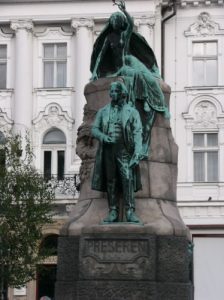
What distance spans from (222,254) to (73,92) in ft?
24.9

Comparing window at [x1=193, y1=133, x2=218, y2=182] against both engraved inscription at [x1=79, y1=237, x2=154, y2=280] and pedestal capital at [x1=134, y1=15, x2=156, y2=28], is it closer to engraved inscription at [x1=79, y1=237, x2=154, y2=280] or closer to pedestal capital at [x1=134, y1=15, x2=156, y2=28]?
pedestal capital at [x1=134, y1=15, x2=156, y2=28]

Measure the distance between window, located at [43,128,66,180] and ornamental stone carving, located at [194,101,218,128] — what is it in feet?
15.4

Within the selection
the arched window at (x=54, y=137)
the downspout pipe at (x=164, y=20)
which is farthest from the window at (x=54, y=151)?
the downspout pipe at (x=164, y=20)

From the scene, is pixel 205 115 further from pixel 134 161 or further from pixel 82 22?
pixel 134 161

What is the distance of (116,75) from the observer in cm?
974

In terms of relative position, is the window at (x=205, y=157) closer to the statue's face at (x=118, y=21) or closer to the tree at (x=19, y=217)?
the tree at (x=19, y=217)

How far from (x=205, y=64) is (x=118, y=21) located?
72.2 ft

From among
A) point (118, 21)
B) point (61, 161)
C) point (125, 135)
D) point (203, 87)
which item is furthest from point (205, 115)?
point (125, 135)

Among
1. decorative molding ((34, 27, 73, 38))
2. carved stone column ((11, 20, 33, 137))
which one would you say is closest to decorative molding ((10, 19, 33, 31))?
carved stone column ((11, 20, 33, 137))

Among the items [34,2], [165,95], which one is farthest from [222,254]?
[165,95]

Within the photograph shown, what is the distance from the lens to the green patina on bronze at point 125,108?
29.4 ft

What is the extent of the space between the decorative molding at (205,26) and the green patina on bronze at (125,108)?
21732 millimetres

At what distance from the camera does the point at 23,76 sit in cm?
3125

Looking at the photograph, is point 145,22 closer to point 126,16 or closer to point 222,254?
point 222,254
